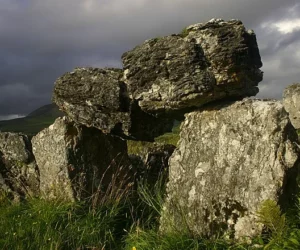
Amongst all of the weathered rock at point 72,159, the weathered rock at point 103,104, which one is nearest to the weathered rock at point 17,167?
the weathered rock at point 72,159

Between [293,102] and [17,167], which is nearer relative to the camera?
[17,167]

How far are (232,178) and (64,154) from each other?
4216 mm

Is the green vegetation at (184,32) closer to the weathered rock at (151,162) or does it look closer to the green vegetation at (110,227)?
the green vegetation at (110,227)

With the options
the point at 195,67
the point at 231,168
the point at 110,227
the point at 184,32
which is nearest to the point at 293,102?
the point at 184,32

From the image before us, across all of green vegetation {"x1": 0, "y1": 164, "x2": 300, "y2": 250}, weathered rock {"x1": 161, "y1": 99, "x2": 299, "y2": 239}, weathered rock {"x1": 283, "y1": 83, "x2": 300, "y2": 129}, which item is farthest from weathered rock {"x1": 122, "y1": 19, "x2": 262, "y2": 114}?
weathered rock {"x1": 283, "y1": 83, "x2": 300, "y2": 129}

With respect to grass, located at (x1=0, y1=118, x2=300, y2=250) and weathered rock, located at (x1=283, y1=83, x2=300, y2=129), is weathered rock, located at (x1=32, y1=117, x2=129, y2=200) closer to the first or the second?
grass, located at (x1=0, y1=118, x2=300, y2=250)

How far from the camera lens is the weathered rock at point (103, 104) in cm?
972

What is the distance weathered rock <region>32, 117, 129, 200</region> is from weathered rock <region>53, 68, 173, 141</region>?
19.5 inches

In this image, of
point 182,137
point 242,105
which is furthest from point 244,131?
point 182,137

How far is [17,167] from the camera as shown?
12.1 metres

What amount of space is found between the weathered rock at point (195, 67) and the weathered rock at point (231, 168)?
0.45 m

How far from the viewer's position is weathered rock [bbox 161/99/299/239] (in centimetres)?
744

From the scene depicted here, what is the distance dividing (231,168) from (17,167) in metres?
6.38

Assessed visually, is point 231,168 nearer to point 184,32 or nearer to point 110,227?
point 110,227
